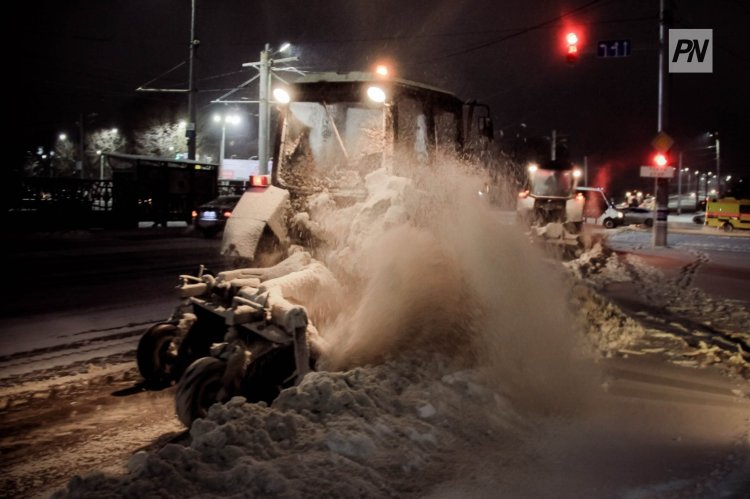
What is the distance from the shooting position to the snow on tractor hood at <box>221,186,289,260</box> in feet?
24.3

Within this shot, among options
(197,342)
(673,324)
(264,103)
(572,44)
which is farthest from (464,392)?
(264,103)

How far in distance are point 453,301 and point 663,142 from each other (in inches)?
654

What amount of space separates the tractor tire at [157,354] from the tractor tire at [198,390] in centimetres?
180

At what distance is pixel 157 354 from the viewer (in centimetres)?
700

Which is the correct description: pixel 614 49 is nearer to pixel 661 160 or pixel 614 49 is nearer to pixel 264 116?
pixel 661 160

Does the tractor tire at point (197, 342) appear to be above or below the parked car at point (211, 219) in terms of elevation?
below

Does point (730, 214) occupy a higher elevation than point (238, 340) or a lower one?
higher

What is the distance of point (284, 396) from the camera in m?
4.94

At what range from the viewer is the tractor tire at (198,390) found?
17.3 feet

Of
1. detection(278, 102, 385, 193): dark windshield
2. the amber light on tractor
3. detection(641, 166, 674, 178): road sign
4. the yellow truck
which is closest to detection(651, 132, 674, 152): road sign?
detection(641, 166, 674, 178): road sign

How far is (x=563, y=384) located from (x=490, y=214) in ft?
8.65

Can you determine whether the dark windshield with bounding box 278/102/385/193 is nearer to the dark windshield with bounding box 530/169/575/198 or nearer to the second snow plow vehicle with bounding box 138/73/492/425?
the second snow plow vehicle with bounding box 138/73/492/425

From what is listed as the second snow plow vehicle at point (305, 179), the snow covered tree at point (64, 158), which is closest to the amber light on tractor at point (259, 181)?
the second snow plow vehicle at point (305, 179)

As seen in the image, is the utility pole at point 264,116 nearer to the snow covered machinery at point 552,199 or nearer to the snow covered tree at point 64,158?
the snow covered machinery at point 552,199
